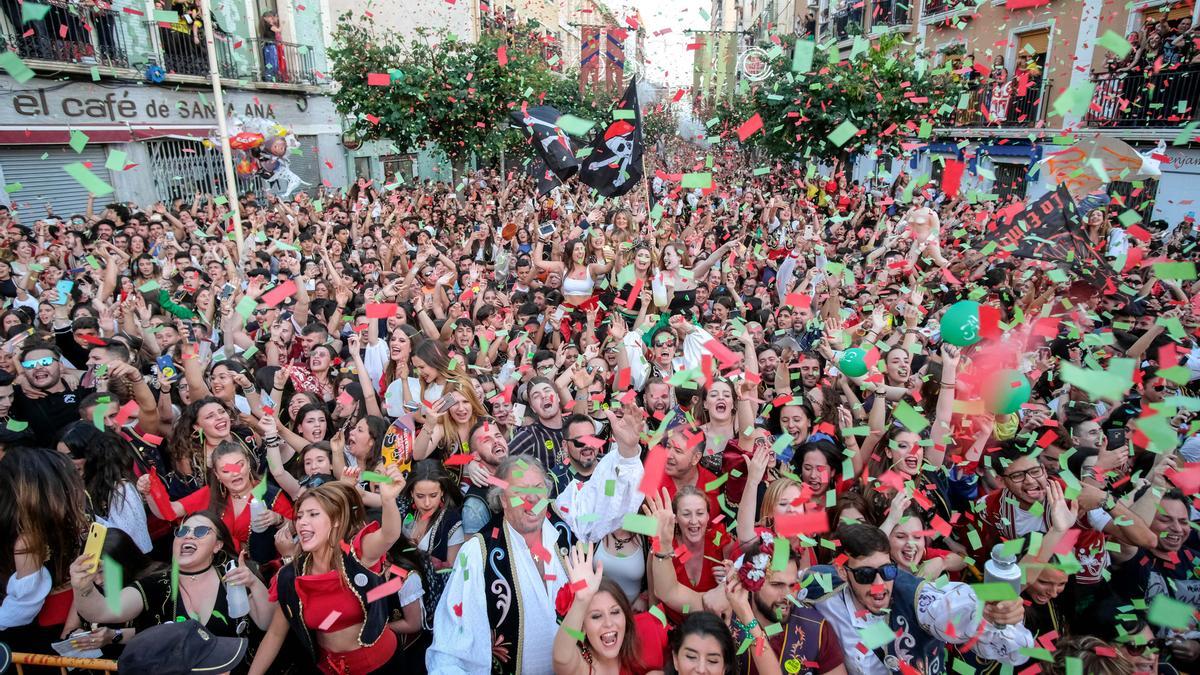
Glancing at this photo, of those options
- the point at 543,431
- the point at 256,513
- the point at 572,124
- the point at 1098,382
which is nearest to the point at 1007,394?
the point at 1098,382

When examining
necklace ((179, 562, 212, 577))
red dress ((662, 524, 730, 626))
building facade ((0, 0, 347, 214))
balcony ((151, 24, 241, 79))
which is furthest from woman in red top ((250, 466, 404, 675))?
balcony ((151, 24, 241, 79))

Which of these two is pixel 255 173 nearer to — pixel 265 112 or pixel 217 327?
pixel 265 112

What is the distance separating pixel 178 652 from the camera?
2160 mm

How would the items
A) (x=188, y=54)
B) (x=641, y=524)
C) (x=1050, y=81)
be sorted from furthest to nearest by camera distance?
1. (x=188, y=54)
2. (x=1050, y=81)
3. (x=641, y=524)

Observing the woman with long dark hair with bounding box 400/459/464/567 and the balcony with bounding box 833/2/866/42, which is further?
the balcony with bounding box 833/2/866/42

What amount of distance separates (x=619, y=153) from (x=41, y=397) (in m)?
6.47

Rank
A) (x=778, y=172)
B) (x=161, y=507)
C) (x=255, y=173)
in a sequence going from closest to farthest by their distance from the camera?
(x=161, y=507), (x=255, y=173), (x=778, y=172)

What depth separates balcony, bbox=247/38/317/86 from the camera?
17859 millimetres

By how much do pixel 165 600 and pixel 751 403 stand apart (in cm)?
296

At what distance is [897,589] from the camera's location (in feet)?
8.83

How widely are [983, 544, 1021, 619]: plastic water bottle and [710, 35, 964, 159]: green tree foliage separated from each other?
40.9ft

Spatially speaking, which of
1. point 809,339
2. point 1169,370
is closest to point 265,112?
point 809,339

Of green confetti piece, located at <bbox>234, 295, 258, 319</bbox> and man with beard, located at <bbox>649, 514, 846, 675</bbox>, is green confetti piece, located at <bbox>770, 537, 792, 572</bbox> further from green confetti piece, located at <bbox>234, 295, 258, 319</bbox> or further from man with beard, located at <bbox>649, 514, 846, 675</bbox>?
green confetti piece, located at <bbox>234, 295, 258, 319</bbox>

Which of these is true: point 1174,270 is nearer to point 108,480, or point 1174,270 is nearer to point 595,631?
point 595,631
